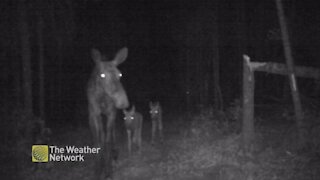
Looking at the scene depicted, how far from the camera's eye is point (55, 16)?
19062mm

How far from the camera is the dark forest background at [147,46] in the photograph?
18.8 meters

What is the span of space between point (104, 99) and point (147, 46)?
31.3 metres

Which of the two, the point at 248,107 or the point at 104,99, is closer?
the point at 104,99

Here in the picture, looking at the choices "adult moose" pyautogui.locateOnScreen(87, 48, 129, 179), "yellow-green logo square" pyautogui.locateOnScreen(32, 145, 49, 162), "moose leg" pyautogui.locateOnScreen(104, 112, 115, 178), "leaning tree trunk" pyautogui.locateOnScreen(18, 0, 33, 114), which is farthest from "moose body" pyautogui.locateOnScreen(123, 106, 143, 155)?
"adult moose" pyautogui.locateOnScreen(87, 48, 129, 179)

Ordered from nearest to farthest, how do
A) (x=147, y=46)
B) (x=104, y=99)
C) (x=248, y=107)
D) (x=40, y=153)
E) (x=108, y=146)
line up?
(x=104, y=99) → (x=108, y=146) → (x=248, y=107) → (x=40, y=153) → (x=147, y=46)

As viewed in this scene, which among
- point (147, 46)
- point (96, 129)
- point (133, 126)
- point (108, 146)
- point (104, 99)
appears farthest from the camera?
point (147, 46)

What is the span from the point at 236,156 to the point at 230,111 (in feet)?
16.5

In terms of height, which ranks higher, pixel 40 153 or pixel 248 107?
pixel 248 107

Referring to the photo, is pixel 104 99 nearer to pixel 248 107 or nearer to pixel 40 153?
pixel 248 107

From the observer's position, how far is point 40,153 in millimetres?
14516

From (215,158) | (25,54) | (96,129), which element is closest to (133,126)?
(25,54)

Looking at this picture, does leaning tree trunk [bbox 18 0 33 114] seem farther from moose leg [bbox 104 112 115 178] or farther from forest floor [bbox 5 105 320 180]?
moose leg [bbox 104 112 115 178]

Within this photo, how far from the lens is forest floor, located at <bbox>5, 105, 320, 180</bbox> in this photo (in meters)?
10.4

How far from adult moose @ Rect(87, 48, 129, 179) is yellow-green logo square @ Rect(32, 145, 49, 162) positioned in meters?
3.57
